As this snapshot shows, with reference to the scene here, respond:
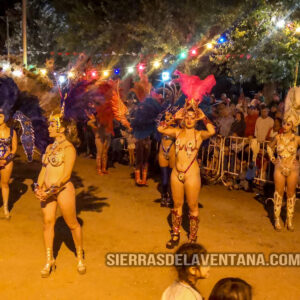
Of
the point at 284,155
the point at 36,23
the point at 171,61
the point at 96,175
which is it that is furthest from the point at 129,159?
the point at 36,23

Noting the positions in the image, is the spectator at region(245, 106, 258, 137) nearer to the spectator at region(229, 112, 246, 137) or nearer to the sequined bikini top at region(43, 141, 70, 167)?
the spectator at region(229, 112, 246, 137)

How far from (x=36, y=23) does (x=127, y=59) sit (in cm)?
1252

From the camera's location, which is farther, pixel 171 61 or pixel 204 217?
pixel 171 61

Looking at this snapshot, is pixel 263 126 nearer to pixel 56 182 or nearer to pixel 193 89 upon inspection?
pixel 193 89

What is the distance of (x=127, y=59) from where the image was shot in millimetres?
18281

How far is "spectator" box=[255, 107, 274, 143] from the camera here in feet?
32.2

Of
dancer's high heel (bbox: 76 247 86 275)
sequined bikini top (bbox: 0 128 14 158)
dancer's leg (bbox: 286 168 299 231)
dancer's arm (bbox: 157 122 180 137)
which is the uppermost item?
dancer's arm (bbox: 157 122 180 137)

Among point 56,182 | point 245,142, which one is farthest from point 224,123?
point 56,182

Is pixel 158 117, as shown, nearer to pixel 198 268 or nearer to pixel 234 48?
pixel 198 268

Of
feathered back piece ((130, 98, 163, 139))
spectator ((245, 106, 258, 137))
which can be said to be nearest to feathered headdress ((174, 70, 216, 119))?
feathered back piece ((130, 98, 163, 139))

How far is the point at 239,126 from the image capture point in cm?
1041

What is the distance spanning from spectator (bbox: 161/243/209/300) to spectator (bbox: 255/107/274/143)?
24.0ft

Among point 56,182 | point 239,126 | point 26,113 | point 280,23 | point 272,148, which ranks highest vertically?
point 280,23

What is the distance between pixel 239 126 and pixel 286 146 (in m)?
3.90
